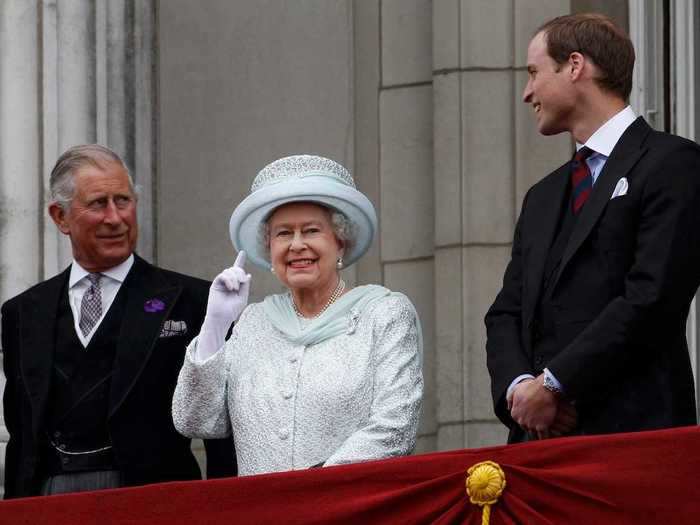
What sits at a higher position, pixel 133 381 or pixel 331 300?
pixel 331 300

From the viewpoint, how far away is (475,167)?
31.0 feet

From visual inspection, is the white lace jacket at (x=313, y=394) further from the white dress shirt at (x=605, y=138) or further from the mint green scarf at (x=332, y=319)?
the white dress shirt at (x=605, y=138)

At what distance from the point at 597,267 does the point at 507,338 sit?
36cm

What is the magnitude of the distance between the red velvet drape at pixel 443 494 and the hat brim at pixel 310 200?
0.87 meters

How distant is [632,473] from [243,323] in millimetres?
1377

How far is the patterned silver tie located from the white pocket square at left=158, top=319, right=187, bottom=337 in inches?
8.3

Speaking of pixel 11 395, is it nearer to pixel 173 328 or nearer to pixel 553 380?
pixel 173 328

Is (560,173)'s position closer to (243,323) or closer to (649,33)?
(243,323)

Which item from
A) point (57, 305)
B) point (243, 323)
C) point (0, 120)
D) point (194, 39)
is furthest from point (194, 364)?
point (194, 39)

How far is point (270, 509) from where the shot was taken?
6.96 metres

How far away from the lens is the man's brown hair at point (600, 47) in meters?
7.24

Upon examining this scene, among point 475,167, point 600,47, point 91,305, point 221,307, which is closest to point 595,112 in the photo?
point 600,47

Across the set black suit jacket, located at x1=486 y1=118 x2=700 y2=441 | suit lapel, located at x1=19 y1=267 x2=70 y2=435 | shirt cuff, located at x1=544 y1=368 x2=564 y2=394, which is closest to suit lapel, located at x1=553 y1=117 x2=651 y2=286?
black suit jacket, located at x1=486 y1=118 x2=700 y2=441

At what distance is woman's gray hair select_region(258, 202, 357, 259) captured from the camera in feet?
24.5
